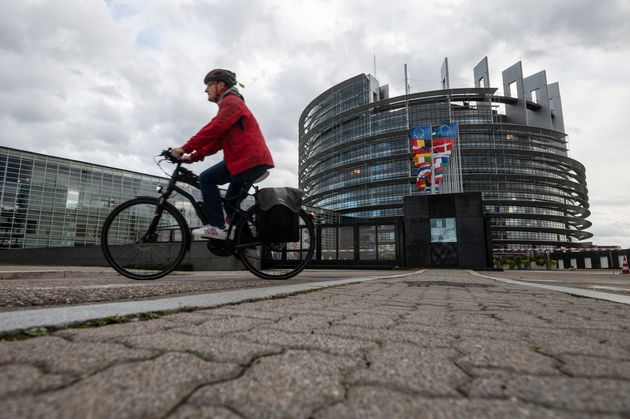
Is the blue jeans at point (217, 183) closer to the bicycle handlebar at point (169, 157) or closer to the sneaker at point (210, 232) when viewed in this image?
the sneaker at point (210, 232)

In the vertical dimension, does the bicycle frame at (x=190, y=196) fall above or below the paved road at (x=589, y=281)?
above

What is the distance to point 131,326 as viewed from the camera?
126cm

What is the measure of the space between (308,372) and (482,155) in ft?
231

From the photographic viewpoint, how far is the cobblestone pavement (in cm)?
61

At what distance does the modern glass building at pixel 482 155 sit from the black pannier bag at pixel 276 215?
196ft

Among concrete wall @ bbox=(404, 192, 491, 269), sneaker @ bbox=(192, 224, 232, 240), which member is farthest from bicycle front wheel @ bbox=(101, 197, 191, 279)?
concrete wall @ bbox=(404, 192, 491, 269)

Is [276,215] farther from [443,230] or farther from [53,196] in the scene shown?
[53,196]

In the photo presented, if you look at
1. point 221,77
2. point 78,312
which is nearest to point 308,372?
point 78,312

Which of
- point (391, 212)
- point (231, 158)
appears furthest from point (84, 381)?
point (391, 212)

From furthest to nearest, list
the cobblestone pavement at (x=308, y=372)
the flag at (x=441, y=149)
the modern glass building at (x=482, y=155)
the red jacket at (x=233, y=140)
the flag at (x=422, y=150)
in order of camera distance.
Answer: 1. the modern glass building at (x=482, y=155)
2. the flag at (x=422, y=150)
3. the flag at (x=441, y=149)
4. the red jacket at (x=233, y=140)
5. the cobblestone pavement at (x=308, y=372)

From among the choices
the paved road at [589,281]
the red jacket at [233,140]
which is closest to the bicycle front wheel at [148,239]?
the red jacket at [233,140]

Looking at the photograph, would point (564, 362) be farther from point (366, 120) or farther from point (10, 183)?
point (366, 120)

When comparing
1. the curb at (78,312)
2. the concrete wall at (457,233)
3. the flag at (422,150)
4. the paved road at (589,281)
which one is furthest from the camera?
the flag at (422,150)

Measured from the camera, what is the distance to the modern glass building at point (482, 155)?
61.1m
